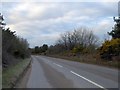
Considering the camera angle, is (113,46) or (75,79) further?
(113,46)

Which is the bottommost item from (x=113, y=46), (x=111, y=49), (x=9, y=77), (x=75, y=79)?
(x=75, y=79)

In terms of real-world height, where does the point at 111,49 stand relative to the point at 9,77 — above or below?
above

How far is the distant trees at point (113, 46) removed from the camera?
136ft

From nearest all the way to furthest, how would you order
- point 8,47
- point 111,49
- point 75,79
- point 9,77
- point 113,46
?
point 9,77 → point 75,79 → point 8,47 → point 113,46 → point 111,49

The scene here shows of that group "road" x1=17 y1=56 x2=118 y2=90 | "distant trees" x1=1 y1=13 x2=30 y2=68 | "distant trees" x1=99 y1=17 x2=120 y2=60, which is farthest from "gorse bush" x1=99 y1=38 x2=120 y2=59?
"road" x1=17 y1=56 x2=118 y2=90

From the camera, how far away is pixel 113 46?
1645 inches

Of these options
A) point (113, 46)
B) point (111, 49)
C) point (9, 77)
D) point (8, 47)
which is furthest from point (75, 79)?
point (111, 49)

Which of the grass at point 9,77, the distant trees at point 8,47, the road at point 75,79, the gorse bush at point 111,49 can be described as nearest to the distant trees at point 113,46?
the gorse bush at point 111,49

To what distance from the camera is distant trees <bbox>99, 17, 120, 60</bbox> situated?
4138 centimetres

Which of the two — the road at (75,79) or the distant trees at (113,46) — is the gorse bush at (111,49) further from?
the road at (75,79)

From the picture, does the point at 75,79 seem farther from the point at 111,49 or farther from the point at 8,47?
the point at 111,49

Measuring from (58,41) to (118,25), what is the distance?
10168 cm

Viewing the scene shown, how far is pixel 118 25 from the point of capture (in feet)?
138

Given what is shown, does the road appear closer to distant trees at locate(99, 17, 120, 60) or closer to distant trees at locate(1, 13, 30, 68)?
distant trees at locate(1, 13, 30, 68)
